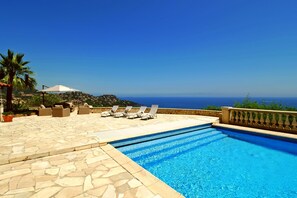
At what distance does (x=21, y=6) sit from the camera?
39.1 feet

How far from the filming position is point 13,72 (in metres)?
14.5

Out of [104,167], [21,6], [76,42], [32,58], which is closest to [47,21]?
[21,6]

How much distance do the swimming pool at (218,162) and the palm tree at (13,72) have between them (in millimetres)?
13249

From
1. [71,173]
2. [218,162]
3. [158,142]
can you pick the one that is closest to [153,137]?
[158,142]

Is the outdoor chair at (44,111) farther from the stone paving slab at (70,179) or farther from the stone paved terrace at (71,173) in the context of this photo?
the stone paving slab at (70,179)

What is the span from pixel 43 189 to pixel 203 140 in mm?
6678

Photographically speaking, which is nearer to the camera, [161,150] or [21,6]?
[161,150]

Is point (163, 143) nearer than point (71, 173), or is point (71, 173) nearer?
point (71, 173)

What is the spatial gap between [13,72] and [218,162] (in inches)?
680

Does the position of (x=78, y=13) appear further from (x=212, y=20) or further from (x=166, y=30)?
(x=212, y=20)

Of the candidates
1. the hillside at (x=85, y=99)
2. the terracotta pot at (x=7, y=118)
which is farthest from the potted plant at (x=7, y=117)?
the hillside at (x=85, y=99)

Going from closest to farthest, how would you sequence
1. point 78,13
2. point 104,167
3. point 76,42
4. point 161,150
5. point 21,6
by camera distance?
point 104,167
point 161,150
point 21,6
point 78,13
point 76,42

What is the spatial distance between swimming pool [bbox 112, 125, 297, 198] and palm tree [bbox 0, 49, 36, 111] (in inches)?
522

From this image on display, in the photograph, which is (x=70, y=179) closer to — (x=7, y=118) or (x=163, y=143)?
(x=163, y=143)
